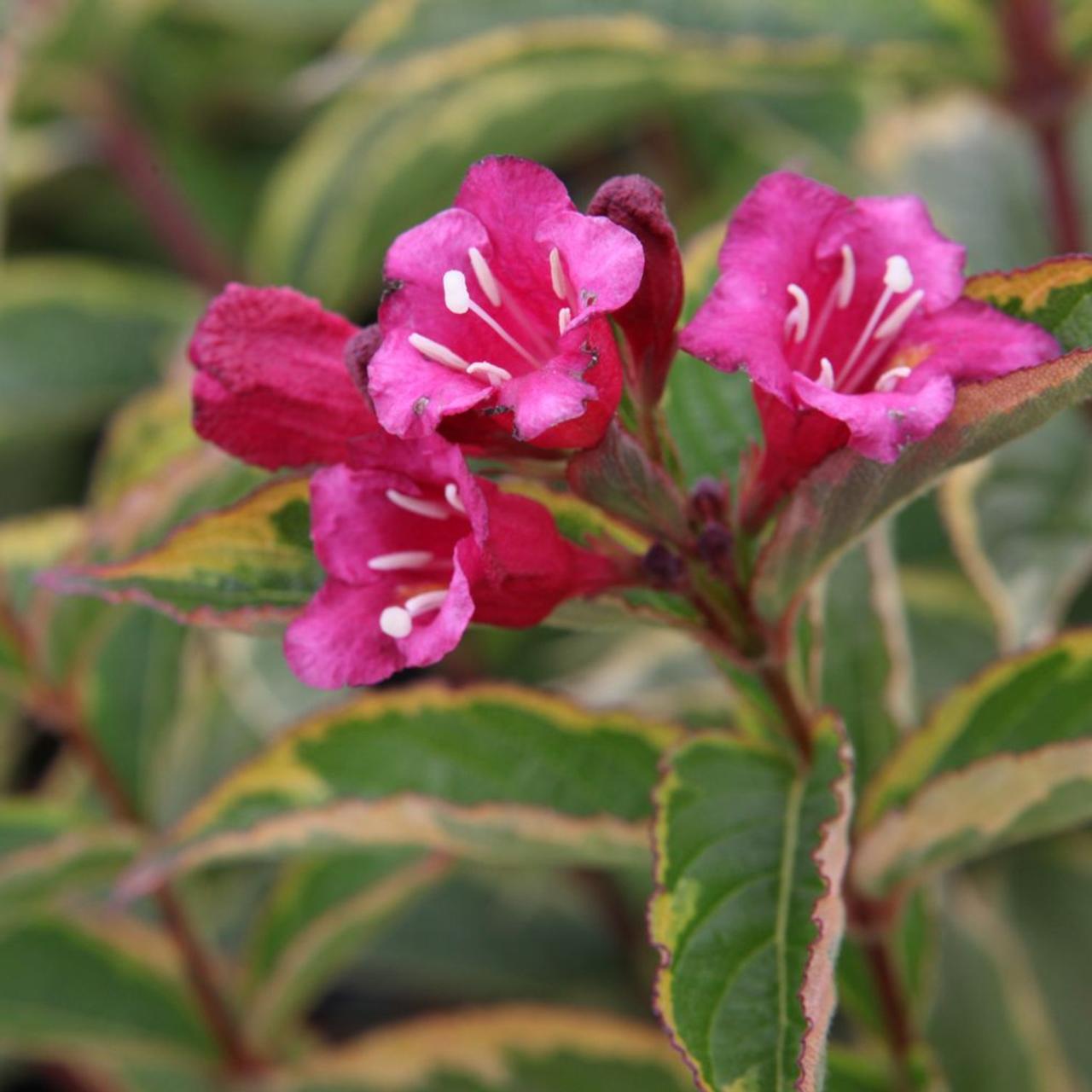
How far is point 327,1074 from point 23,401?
2.86ft

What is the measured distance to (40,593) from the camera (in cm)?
109

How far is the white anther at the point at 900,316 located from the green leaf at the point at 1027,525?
39cm

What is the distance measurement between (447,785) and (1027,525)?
581 mm

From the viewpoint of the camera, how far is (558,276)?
0.61 meters

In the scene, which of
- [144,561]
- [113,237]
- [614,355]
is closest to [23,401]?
[113,237]

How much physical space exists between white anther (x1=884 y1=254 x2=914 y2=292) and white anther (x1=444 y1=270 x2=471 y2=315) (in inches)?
7.6

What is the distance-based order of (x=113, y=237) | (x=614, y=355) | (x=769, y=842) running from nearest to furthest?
1. (x=614, y=355)
2. (x=769, y=842)
3. (x=113, y=237)

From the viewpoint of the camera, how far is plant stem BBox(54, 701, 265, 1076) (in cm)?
115

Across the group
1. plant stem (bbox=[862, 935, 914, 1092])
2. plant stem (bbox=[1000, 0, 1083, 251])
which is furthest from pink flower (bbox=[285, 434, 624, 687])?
plant stem (bbox=[1000, 0, 1083, 251])

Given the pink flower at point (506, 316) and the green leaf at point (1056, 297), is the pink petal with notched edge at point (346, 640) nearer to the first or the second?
the pink flower at point (506, 316)

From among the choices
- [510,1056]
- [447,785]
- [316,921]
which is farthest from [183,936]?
[447,785]

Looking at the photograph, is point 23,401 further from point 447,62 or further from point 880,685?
point 880,685

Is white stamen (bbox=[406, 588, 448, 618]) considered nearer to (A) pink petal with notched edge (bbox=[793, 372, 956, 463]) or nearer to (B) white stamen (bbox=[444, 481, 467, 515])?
(B) white stamen (bbox=[444, 481, 467, 515])

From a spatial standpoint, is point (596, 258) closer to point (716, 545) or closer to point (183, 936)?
point (716, 545)
